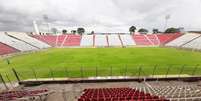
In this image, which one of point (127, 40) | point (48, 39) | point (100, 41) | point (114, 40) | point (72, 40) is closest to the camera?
point (100, 41)

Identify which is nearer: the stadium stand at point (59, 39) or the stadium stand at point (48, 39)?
the stadium stand at point (59, 39)

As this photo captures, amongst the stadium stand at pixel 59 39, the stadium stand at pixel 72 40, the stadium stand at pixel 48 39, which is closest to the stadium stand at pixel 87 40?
the stadium stand at pixel 72 40

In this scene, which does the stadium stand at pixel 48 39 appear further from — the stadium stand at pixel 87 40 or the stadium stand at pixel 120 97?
the stadium stand at pixel 120 97

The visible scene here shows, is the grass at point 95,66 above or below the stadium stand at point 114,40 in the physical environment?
above

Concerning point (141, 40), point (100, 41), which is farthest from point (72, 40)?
point (141, 40)

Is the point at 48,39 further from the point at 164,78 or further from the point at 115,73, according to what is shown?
the point at 164,78

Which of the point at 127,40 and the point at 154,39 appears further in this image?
the point at 154,39

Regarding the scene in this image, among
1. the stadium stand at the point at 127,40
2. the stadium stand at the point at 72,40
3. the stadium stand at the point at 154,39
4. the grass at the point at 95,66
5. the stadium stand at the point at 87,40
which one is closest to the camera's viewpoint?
the grass at the point at 95,66

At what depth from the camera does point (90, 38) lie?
102 m

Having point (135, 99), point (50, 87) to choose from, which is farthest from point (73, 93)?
point (135, 99)

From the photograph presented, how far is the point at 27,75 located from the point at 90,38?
253 ft

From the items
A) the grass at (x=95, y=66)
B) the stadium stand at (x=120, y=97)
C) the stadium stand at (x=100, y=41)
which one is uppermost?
the stadium stand at (x=120, y=97)

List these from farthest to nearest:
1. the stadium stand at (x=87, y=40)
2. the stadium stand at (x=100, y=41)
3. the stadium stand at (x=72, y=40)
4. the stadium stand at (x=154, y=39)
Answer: the stadium stand at (x=154, y=39)
the stadium stand at (x=87, y=40)
the stadium stand at (x=100, y=41)
the stadium stand at (x=72, y=40)

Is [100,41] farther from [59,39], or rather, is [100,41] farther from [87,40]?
[59,39]
